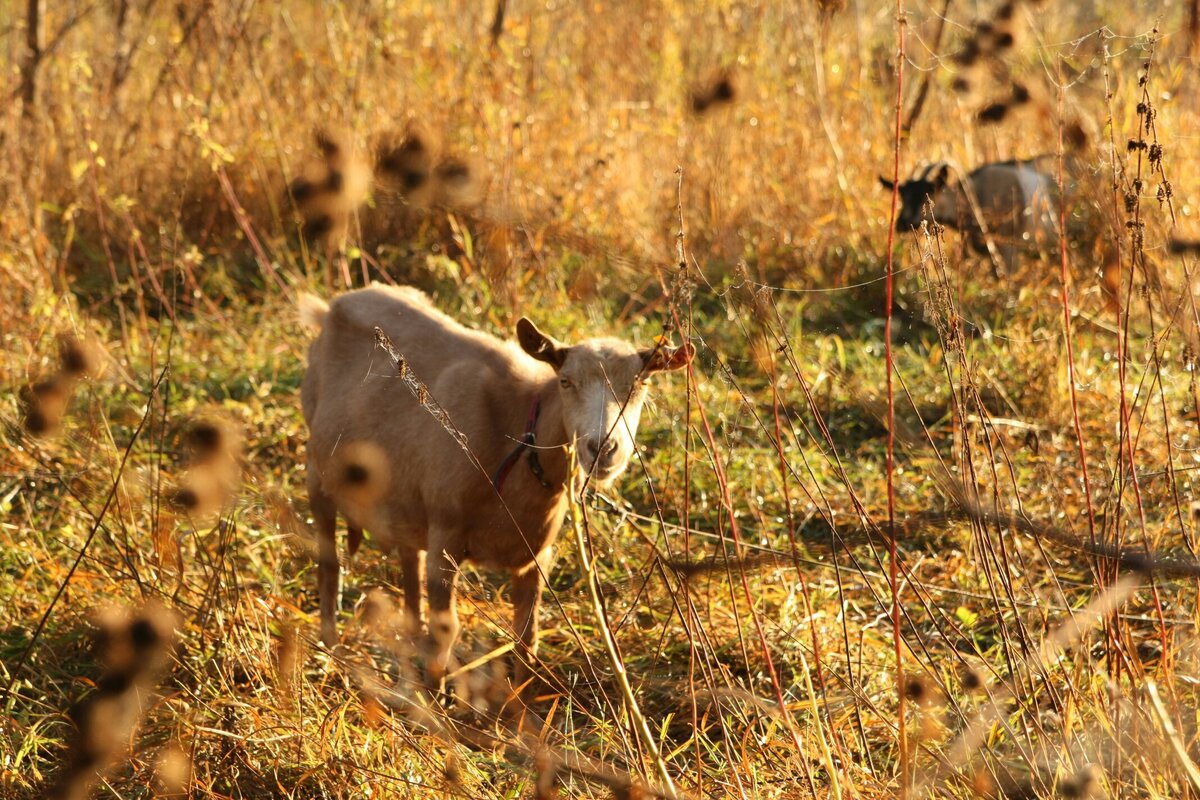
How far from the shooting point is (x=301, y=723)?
321 cm

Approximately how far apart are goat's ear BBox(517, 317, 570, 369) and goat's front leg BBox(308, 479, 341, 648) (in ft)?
3.44

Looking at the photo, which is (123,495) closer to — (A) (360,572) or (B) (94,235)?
(A) (360,572)

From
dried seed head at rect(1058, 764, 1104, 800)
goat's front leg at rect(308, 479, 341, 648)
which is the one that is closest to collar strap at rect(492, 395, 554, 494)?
goat's front leg at rect(308, 479, 341, 648)

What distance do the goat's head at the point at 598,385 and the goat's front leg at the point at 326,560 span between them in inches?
42.7

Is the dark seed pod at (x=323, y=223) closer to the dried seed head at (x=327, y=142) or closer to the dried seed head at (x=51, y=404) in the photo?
the dried seed head at (x=327, y=142)

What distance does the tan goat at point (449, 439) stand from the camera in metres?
3.76

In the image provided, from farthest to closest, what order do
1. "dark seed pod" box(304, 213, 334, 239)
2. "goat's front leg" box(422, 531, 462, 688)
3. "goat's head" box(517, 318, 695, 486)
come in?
"dark seed pod" box(304, 213, 334, 239)
"goat's front leg" box(422, 531, 462, 688)
"goat's head" box(517, 318, 695, 486)

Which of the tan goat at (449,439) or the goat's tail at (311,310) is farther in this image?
the goat's tail at (311,310)

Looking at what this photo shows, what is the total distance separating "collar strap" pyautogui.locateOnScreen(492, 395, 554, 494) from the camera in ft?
12.8

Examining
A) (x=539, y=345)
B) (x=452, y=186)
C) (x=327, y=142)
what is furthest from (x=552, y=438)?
(x=327, y=142)

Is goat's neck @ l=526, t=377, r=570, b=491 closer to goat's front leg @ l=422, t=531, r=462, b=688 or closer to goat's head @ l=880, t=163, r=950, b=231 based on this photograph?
goat's front leg @ l=422, t=531, r=462, b=688

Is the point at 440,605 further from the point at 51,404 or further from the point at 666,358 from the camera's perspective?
the point at 51,404

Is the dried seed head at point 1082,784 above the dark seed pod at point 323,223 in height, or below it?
below

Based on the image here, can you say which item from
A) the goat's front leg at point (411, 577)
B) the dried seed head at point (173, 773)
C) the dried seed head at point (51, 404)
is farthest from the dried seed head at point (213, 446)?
the goat's front leg at point (411, 577)
